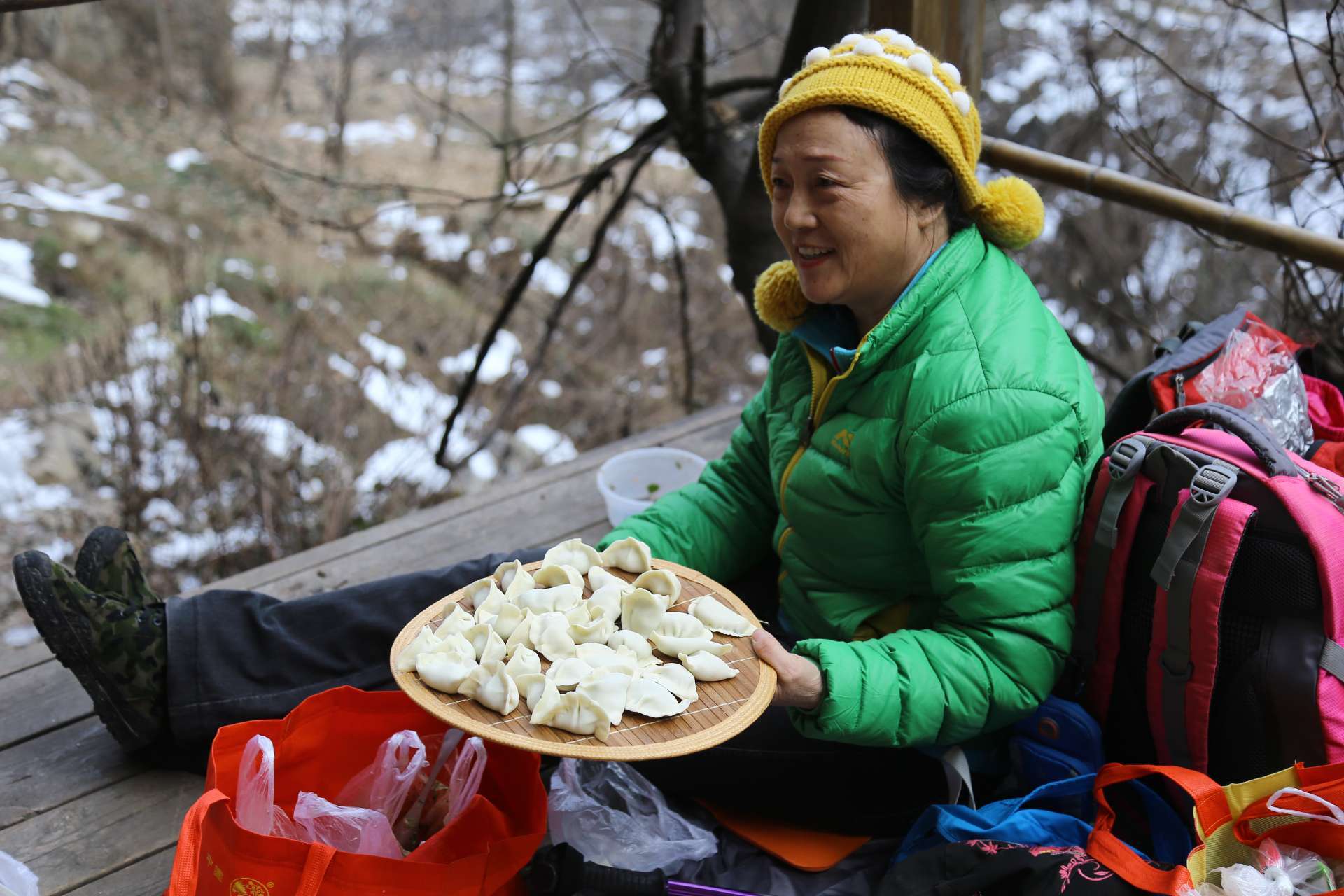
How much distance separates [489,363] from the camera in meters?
6.06

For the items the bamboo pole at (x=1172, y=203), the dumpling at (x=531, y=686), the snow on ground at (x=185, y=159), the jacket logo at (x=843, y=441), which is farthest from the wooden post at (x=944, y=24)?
the snow on ground at (x=185, y=159)

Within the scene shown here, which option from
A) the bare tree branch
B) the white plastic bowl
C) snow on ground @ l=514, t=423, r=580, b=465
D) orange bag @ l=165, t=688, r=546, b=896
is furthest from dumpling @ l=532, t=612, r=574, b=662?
snow on ground @ l=514, t=423, r=580, b=465

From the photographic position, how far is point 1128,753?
1.67m

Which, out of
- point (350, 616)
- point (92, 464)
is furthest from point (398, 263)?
point (350, 616)

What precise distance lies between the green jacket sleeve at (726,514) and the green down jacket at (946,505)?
0.29 m

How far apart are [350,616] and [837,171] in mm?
1230

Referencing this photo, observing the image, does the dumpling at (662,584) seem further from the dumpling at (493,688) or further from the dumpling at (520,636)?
the dumpling at (493,688)

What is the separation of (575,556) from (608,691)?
374mm

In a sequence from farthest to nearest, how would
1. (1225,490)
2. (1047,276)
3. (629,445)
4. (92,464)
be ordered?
(1047,276)
(92,464)
(629,445)
(1225,490)

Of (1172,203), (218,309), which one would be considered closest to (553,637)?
(1172,203)

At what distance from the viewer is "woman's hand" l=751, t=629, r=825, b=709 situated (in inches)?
59.1

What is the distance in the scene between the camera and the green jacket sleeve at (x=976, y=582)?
154cm

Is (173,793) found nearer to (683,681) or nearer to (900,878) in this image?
(683,681)

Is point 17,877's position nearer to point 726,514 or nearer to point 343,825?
point 343,825
